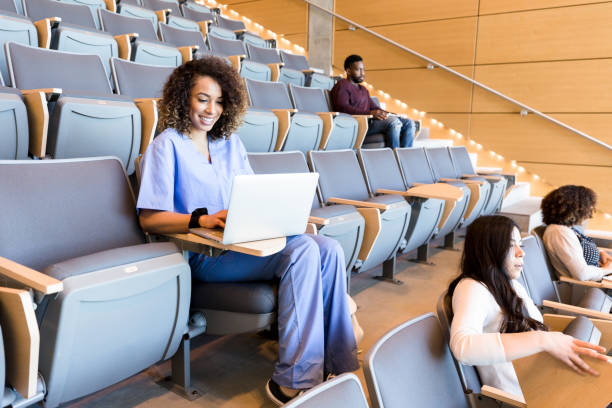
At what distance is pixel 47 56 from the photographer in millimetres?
1243

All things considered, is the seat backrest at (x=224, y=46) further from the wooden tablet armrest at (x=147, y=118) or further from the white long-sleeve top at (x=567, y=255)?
the white long-sleeve top at (x=567, y=255)

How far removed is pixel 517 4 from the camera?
2822mm

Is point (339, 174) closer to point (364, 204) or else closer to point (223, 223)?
point (364, 204)

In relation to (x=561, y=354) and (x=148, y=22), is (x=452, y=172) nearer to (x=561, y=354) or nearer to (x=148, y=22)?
(x=148, y=22)

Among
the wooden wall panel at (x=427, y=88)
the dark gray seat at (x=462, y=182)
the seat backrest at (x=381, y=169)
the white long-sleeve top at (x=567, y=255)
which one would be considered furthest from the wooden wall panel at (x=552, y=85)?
the white long-sleeve top at (x=567, y=255)

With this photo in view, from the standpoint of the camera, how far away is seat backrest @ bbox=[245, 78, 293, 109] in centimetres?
187

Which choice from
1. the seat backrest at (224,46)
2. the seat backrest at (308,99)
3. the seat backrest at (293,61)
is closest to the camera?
the seat backrest at (308,99)

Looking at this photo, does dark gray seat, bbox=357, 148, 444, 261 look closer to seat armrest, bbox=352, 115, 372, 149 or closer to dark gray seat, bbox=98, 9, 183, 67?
seat armrest, bbox=352, 115, 372, 149

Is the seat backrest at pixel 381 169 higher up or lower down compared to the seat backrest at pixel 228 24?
lower down

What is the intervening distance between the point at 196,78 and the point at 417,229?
3.08 ft

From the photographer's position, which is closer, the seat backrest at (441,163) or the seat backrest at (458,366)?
the seat backrest at (458,366)

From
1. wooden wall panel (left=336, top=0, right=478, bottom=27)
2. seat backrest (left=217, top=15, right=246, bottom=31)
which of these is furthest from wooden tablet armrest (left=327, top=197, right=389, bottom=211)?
seat backrest (left=217, top=15, right=246, bottom=31)

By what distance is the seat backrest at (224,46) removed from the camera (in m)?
2.52

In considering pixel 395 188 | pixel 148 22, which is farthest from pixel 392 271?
pixel 148 22
